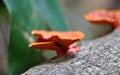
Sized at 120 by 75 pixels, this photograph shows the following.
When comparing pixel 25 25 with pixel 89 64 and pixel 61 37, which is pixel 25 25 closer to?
pixel 61 37

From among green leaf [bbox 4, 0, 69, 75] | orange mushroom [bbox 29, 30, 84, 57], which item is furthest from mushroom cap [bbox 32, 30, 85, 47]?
green leaf [bbox 4, 0, 69, 75]

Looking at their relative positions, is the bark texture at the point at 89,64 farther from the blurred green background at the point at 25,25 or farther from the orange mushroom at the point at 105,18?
the orange mushroom at the point at 105,18

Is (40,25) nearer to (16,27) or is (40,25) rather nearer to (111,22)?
(16,27)

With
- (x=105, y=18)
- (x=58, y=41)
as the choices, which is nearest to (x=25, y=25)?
(x=58, y=41)

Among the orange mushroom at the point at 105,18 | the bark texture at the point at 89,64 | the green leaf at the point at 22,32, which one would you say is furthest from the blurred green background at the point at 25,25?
the bark texture at the point at 89,64

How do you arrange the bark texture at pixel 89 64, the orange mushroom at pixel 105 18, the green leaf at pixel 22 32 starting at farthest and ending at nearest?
the orange mushroom at pixel 105 18 → the green leaf at pixel 22 32 → the bark texture at pixel 89 64

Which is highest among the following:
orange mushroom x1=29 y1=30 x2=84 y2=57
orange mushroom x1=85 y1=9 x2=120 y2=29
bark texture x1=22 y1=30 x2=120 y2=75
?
orange mushroom x1=85 y1=9 x2=120 y2=29

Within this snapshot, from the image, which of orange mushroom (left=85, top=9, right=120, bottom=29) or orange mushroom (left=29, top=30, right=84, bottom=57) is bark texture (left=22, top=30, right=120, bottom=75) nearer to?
orange mushroom (left=29, top=30, right=84, bottom=57)

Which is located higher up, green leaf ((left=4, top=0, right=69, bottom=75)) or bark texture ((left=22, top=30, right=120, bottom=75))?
green leaf ((left=4, top=0, right=69, bottom=75))

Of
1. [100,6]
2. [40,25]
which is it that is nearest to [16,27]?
[40,25]
